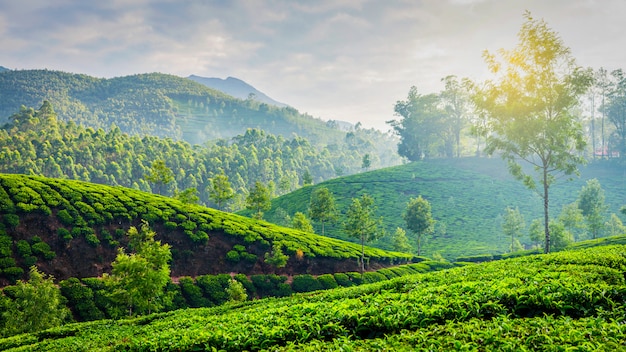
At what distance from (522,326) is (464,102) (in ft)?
382

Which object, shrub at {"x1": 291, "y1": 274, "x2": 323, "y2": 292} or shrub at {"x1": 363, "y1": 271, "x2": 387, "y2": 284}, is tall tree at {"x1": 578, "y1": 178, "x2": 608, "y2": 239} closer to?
shrub at {"x1": 363, "y1": 271, "x2": 387, "y2": 284}

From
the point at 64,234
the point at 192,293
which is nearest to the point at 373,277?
the point at 192,293

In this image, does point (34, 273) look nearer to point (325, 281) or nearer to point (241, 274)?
point (241, 274)

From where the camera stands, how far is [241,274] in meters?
32.8

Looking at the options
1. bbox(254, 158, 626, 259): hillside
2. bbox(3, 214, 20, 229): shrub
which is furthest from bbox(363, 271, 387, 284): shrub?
bbox(3, 214, 20, 229): shrub

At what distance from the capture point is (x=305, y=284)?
33.8 m

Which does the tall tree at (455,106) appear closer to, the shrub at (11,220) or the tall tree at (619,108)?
the tall tree at (619,108)

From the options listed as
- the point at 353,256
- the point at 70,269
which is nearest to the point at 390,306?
the point at 70,269

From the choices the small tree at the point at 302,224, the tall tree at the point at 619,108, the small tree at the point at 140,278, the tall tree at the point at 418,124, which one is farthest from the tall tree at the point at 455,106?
the small tree at the point at 140,278

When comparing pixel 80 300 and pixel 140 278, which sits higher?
pixel 140 278

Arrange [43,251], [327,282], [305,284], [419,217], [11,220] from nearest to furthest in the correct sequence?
[43,251], [11,220], [305,284], [327,282], [419,217]

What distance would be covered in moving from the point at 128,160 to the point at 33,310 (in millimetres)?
107255

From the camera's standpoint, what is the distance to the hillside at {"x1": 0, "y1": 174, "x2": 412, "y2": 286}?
95.9 ft

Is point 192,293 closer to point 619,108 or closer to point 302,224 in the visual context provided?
point 302,224
